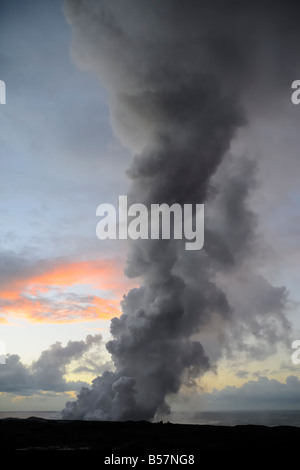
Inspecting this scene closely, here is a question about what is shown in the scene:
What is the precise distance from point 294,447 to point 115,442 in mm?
34520

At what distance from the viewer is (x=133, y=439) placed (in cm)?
7338

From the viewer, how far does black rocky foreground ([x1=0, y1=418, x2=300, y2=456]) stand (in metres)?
61.1

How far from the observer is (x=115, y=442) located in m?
70.3

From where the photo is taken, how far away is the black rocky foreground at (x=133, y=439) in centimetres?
6112

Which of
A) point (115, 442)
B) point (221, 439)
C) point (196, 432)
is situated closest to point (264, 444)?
point (221, 439)
